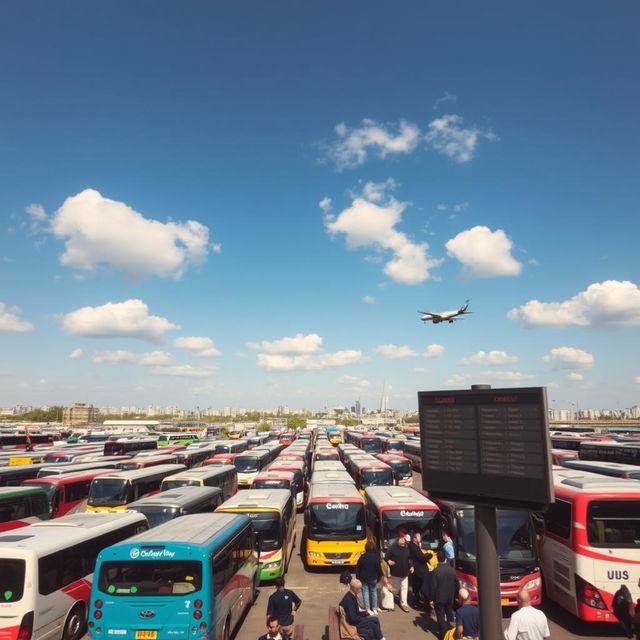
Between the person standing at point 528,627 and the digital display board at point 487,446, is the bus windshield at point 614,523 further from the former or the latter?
the digital display board at point 487,446

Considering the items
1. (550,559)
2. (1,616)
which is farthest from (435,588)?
(1,616)

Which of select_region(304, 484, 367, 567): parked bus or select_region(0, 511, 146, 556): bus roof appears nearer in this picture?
select_region(0, 511, 146, 556): bus roof

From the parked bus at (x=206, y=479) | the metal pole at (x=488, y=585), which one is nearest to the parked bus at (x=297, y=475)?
the parked bus at (x=206, y=479)

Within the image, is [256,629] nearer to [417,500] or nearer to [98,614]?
[98,614]

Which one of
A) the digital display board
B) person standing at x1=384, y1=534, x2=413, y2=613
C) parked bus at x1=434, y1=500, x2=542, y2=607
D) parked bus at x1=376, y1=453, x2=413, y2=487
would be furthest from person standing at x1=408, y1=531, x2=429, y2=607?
parked bus at x1=376, y1=453, x2=413, y2=487

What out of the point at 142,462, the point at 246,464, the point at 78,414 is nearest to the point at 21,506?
the point at 142,462

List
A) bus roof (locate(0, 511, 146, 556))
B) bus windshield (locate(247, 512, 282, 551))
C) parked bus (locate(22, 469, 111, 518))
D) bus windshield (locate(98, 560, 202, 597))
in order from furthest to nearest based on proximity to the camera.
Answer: parked bus (locate(22, 469, 111, 518)) < bus windshield (locate(247, 512, 282, 551)) < bus roof (locate(0, 511, 146, 556)) < bus windshield (locate(98, 560, 202, 597))

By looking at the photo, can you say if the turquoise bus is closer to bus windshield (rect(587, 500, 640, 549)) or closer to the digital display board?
the digital display board
